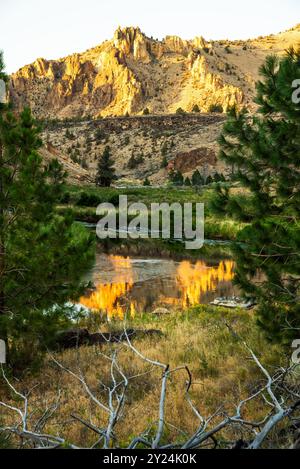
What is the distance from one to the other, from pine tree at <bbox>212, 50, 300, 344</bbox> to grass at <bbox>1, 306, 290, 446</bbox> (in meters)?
0.78

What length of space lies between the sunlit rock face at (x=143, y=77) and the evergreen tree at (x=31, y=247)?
393 ft

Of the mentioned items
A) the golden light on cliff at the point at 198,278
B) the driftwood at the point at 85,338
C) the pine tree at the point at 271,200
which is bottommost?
the golden light on cliff at the point at 198,278

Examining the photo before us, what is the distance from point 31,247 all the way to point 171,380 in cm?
307

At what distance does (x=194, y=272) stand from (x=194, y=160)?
4512 centimetres

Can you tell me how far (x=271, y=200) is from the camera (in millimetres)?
7090

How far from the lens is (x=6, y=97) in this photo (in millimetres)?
7453

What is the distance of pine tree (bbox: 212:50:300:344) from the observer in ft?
22.0

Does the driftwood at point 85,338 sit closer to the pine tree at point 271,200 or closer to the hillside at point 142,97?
the pine tree at point 271,200

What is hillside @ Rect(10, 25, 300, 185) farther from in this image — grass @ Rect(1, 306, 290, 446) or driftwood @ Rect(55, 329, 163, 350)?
grass @ Rect(1, 306, 290, 446)

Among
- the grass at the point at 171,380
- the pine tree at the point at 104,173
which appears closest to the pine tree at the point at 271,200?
the grass at the point at 171,380

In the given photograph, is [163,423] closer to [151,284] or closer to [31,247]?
[31,247]

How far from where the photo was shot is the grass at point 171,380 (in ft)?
17.2

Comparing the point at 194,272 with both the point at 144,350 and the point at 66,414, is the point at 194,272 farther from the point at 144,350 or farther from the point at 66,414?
the point at 66,414

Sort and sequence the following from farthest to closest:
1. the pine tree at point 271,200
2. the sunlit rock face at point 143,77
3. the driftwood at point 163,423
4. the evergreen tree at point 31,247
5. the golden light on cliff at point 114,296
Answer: the sunlit rock face at point 143,77 < the golden light on cliff at point 114,296 < the evergreen tree at point 31,247 < the pine tree at point 271,200 < the driftwood at point 163,423
